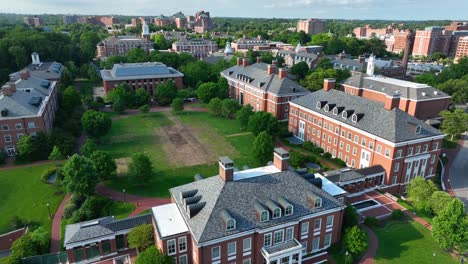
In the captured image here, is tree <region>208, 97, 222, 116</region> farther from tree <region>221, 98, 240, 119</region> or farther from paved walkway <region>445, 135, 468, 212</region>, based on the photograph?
paved walkway <region>445, 135, 468, 212</region>

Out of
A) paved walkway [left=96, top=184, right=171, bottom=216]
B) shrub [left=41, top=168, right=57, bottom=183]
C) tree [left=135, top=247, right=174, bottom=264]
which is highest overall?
tree [left=135, top=247, right=174, bottom=264]

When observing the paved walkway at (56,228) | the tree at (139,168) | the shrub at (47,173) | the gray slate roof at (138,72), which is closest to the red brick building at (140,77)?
the gray slate roof at (138,72)

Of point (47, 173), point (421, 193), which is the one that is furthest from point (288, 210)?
point (47, 173)

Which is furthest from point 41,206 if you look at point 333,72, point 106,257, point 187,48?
point 187,48

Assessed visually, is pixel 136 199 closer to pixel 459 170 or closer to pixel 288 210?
pixel 288 210

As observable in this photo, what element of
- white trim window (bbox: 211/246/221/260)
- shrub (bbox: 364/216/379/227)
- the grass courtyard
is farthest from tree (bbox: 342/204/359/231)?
the grass courtyard

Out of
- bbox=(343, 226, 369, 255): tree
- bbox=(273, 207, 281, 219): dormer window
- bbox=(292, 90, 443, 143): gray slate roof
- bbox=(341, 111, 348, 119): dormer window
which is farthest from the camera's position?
bbox=(341, 111, 348, 119): dormer window
